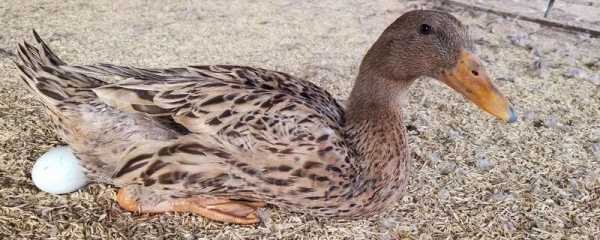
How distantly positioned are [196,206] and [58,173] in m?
0.65

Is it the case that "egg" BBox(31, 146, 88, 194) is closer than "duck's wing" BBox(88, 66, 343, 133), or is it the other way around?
"duck's wing" BBox(88, 66, 343, 133)

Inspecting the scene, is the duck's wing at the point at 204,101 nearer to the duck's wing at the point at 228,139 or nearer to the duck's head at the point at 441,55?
the duck's wing at the point at 228,139

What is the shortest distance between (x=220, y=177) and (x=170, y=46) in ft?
7.70

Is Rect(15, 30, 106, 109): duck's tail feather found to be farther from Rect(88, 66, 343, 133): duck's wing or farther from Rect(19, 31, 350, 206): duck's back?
Rect(88, 66, 343, 133): duck's wing

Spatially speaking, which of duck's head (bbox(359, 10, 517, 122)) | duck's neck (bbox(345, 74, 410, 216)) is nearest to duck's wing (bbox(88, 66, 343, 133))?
duck's neck (bbox(345, 74, 410, 216))

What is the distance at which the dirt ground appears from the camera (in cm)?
241

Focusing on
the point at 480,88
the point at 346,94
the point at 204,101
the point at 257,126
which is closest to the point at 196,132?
the point at 204,101

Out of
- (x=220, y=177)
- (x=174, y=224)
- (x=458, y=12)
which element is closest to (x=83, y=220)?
(x=174, y=224)

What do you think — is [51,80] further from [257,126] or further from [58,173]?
[257,126]

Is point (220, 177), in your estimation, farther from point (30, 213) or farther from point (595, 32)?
point (595, 32)

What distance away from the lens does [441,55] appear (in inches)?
82.0

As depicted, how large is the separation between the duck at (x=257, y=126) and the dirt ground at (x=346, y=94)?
205 millimetres

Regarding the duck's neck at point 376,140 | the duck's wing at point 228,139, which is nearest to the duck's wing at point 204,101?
the duck's wing at point 228,139

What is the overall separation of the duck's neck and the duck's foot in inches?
20.8
